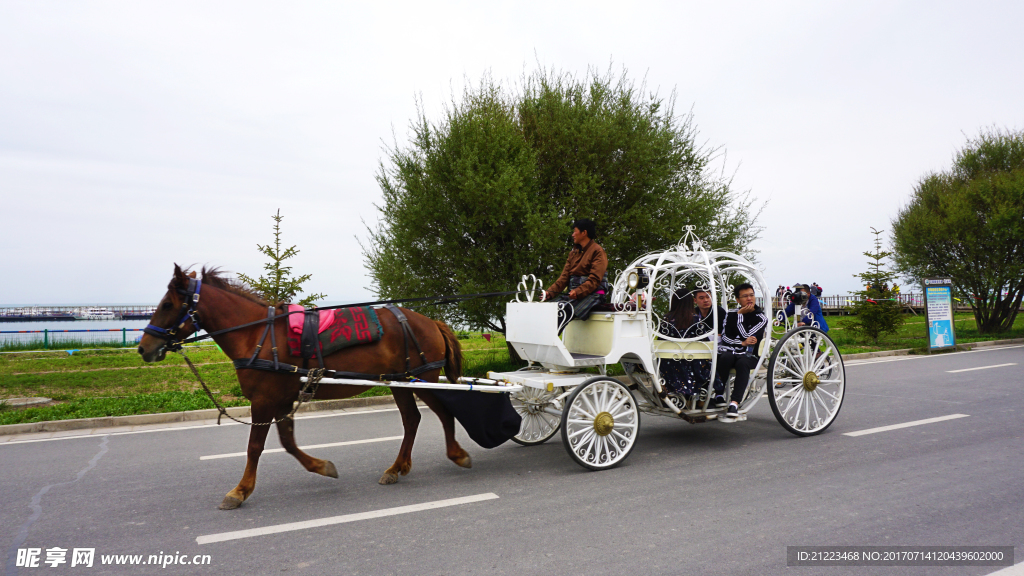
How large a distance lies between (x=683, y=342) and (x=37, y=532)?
605 centimetres

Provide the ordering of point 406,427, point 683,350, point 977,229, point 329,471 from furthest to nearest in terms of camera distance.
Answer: point 977,229, point 683,350, point 406,427, point 329,471

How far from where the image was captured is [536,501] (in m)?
4.91

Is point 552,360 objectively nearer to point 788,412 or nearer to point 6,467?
point 788,412

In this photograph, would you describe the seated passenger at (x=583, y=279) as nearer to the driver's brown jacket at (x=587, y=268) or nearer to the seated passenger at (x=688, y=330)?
the driver's brown jacket at (x=587, y=268)

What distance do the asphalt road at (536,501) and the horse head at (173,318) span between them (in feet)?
4.31

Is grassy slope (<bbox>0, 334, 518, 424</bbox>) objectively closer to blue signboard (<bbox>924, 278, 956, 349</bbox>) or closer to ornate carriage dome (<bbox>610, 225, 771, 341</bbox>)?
ornate carriage dome (<bbox>610, 225, 771, 341</bbox>)

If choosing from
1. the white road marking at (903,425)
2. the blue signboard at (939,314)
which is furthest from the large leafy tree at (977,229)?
the white road marking at (903,425)

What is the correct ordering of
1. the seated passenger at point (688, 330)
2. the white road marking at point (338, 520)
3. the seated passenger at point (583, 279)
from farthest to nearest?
the seated passenger at point (688, 330), the seated passenger at point (583, 279), the white road marking at point (338, 520)

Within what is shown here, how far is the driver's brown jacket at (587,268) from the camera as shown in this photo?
20.5ft

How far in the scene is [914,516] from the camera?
442 cm

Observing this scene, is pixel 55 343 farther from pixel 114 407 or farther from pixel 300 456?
pixel 300 456

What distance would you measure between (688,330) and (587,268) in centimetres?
166

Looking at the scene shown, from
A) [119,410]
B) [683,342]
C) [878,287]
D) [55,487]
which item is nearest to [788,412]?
[683,342]

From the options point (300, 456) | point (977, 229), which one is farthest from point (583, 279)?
point (977, 229)
